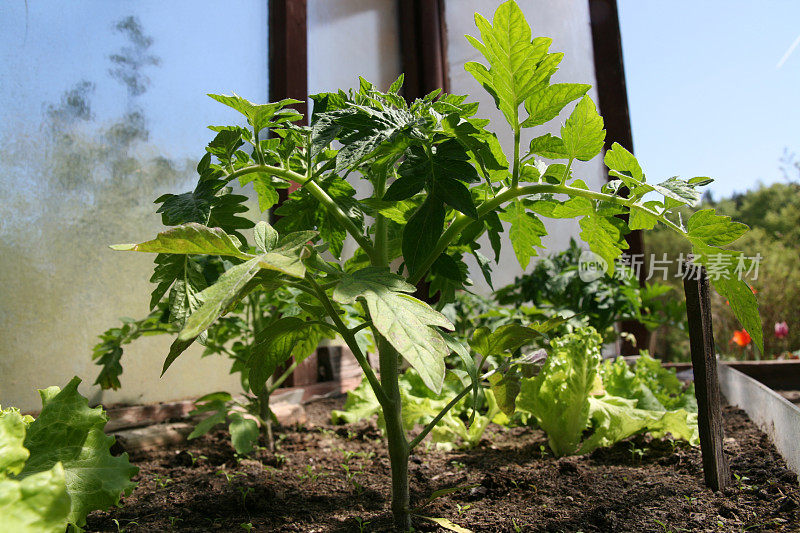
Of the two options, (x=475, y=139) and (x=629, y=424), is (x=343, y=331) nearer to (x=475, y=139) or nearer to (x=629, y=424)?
(x=475, y=139)

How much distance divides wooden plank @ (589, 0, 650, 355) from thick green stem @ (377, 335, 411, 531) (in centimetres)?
220

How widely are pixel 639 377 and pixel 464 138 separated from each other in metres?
1.24

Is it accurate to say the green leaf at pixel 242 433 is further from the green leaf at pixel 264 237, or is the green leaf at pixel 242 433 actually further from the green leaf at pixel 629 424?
the green leaf at pixel 629 424

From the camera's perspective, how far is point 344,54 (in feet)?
9.19

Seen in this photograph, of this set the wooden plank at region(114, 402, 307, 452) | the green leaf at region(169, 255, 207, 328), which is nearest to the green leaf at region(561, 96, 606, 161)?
the green leaf at region(169, 255, 207, 328)

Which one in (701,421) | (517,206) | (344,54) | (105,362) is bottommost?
(701,421)

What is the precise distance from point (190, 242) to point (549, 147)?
597 millimetres

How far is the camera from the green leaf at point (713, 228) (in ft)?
2.59

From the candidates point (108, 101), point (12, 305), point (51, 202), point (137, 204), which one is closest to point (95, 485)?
point (12, 305)

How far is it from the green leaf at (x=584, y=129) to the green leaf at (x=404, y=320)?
0.38 meters

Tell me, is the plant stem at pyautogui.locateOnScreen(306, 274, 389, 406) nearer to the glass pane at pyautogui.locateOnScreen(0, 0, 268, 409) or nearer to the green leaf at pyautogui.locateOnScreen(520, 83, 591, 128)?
the green leaf at pyautogui.locateOnScreen(520, 83, 591, 128)

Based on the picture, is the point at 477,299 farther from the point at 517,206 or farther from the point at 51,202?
the point at 51,202

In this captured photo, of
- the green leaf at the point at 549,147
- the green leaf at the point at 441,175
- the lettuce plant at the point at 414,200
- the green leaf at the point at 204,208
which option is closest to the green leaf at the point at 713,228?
the lettuce plant at the point at 414,200

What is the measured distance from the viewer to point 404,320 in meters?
0.57
